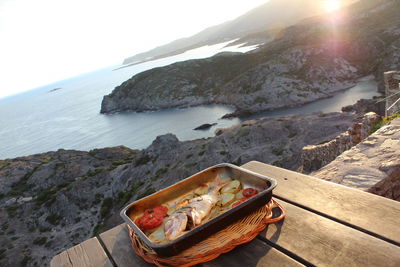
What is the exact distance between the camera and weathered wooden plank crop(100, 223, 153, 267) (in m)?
2.28

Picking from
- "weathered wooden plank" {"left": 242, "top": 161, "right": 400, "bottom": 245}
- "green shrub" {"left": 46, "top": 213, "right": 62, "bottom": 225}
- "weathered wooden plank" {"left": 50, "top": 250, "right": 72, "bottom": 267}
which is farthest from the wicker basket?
"green shrub" {"left": 46, "top": 213, "right": 62, "bottom": 225}

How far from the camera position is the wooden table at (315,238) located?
1866 mm

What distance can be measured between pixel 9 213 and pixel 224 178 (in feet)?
141

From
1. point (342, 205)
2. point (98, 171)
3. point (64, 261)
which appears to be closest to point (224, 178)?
point (342, 205)

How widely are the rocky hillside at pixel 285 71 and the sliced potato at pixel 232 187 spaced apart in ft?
238

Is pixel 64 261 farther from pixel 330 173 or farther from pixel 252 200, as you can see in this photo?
pixel 330 173

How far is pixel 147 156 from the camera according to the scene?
1585 inches

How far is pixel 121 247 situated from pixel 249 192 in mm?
1235

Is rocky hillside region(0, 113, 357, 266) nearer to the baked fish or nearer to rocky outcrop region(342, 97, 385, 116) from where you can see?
rocky outcrop region(342, 97, 385, 116)

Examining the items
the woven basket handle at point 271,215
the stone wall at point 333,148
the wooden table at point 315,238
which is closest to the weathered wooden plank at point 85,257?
the wooden table at point 315,238

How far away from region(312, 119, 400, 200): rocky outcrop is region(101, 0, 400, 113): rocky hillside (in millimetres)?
68793

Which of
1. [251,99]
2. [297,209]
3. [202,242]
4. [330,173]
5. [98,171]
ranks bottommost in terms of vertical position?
[251,99]

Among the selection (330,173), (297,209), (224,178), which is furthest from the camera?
(330,173)

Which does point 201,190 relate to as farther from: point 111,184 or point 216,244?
point 111,184
